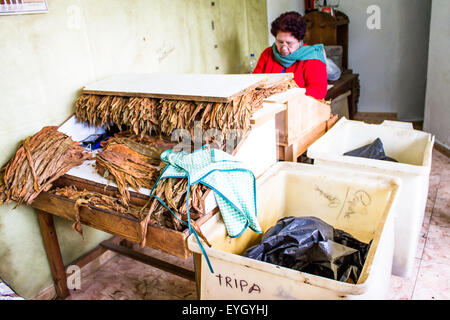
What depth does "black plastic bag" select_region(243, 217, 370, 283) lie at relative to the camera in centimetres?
144

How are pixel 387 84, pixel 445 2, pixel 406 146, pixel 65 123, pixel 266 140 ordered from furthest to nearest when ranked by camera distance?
pixel 387 84, pixel 445 2, pixel 406 146, pixel 65 123, pixel 266 140

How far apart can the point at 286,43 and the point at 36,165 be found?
211 cm

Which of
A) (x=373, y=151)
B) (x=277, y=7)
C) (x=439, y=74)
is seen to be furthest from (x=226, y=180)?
(x=277, y=7)

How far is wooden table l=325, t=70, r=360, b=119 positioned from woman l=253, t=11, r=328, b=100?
0.96 meters

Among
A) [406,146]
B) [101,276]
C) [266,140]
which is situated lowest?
[101,276]

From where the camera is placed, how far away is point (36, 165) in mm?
1815

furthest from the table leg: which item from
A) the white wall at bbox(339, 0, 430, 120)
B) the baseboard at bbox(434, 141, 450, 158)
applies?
the white wall at bbox(339, 0, 430, 120)

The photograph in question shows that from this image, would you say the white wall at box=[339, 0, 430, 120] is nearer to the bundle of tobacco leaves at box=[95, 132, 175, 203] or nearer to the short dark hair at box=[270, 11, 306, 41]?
the short dark hair at box=[270, 11, 306, 41]

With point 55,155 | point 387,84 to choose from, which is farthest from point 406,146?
point 387,84

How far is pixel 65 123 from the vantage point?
2.15 metres

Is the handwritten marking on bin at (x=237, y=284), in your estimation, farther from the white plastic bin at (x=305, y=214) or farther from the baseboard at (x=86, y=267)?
the baseboard at (x=86, y=267)

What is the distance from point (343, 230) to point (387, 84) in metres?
3.96

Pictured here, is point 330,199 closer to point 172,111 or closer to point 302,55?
point 172,111
